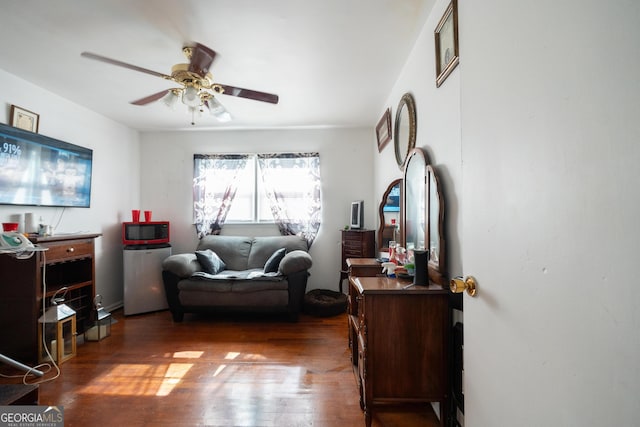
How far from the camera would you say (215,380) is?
6.79ft

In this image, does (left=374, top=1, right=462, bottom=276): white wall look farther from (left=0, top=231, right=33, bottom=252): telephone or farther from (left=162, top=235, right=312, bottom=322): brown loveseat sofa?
(left=0, top=231, right=33, bottom=252): telephone

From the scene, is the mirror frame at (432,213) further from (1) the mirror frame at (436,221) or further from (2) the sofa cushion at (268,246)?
(2) the sofa cushion at (268,246)

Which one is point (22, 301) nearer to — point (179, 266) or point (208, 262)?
point (179, 266)

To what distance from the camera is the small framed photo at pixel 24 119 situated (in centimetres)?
254

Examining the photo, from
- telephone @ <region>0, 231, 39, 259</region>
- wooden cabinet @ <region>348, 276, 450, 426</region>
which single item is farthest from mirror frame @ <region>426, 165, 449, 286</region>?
telephone @ <region>0, 231, 39, 259</region>

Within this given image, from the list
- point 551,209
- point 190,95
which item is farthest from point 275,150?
point 551,209

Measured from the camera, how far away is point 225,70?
2455mm

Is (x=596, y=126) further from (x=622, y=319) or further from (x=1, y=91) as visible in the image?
(x=1, y=91)

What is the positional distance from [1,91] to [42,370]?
2.42m

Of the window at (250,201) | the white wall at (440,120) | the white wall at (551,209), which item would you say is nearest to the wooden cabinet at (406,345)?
the white wall at (440,120)

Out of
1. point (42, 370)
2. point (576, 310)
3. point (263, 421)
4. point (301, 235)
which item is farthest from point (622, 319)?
point (301, 235)

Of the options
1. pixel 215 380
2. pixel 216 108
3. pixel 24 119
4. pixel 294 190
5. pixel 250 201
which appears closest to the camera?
pixel 215 380

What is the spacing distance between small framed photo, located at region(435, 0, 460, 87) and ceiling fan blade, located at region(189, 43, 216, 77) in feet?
4.68

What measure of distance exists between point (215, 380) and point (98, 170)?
10.0 ft
